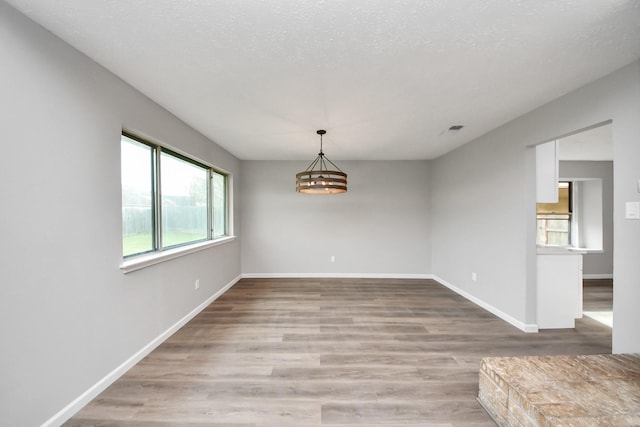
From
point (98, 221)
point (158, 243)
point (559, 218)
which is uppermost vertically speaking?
point (98, 221)

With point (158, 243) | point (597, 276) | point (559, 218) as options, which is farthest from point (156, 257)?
point (597, 276)

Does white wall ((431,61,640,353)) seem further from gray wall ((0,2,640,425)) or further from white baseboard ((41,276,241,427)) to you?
white baseboard ((41,276,241,427))

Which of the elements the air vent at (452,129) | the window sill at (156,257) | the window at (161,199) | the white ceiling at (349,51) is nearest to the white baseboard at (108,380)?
the window sill at (156,257)

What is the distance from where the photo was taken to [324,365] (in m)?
2.40

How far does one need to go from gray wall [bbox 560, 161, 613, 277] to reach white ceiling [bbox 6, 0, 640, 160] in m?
4.09

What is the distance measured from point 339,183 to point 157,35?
231 centimetres

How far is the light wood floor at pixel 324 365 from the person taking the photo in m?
1.83

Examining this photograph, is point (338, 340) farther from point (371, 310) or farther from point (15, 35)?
point (15, 35)

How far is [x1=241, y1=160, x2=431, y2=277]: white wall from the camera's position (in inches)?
225

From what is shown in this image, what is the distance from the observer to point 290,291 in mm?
4711

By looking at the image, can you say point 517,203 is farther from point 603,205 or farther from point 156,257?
point 603,205

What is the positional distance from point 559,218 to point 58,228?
8279 millimetres

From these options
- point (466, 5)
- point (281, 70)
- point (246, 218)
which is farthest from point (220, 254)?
point (466, 5)

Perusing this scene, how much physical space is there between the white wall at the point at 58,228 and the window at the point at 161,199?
273 mm
